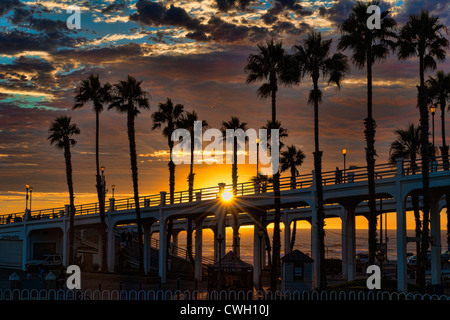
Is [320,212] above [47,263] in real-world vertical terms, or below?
above

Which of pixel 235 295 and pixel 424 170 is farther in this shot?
pixel 424 170

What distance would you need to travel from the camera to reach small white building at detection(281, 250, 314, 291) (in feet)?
118

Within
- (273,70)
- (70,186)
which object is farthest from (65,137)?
(273,70)

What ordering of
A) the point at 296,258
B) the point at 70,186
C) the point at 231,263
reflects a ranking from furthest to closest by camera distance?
the point at 70,186
the point at 231,263
the point at 296,258

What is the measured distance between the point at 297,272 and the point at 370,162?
820 centimetres

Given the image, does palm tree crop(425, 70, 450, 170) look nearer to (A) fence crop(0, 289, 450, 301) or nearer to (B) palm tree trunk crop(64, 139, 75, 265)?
(A) fence crop(0, 289, 450, 301)

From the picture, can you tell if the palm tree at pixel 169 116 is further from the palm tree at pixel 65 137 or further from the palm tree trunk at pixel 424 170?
the palm tree trunk at pixel 424 170

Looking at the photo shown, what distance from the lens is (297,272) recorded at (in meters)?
36.2

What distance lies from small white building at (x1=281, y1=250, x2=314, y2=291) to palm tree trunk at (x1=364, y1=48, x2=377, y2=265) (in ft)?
13.5

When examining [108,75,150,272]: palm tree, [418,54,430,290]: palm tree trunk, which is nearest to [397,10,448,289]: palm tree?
[418,54,430,290]: palm tree trunk

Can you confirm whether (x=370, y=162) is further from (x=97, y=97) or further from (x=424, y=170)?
(x=97, y=97)
